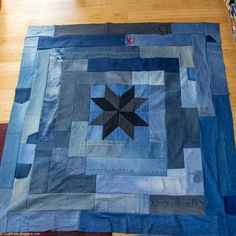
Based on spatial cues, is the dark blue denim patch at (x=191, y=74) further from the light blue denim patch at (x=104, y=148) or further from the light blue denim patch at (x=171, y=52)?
the light blue denim patch at (x=104, y=148)

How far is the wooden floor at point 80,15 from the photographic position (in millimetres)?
1470

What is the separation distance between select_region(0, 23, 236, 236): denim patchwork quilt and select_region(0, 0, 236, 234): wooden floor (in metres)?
0.06

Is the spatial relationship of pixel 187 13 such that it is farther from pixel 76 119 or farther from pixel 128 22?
pixel 76 119

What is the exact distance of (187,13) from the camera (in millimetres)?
1529

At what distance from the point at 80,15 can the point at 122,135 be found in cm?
76

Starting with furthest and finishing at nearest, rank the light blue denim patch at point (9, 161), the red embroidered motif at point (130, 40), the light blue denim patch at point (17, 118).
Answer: the red embroidered motif at point (130, 40) < the light blue denim patch at point (17, 118) < the light blue denim patch at point (9, 161)

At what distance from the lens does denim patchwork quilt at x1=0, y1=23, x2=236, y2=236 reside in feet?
3.74

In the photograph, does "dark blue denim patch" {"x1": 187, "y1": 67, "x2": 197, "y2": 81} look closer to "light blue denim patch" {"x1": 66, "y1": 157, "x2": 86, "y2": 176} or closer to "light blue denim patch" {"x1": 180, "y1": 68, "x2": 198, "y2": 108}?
"light blue denim patch" {"x1": 180, "y1": 68, "x2": 198, "y2": 108}

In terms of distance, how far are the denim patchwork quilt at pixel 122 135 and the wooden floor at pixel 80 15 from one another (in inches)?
2.5

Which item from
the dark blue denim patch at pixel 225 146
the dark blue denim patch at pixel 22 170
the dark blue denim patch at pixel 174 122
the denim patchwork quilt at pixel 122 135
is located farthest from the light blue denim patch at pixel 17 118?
the dark blue denim patch at pixel 225 146

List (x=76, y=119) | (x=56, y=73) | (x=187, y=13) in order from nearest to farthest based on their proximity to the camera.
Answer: (x=76, y=119) → (x=56, y=73) → (x=187, y=13)

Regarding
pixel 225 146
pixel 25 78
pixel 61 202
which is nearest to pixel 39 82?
pixel 25 78

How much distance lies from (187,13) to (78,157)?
94 cm

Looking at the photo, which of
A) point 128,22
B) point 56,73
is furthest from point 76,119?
point 128,22
